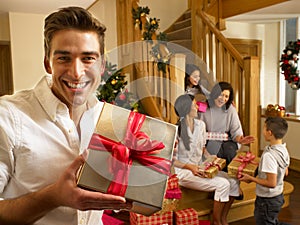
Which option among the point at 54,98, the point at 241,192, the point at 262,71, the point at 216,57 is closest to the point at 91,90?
the point at 54,98

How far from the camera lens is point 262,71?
217 inches

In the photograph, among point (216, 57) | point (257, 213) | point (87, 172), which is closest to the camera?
point (87, 172)

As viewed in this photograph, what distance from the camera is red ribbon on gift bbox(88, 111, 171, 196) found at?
65 centimetres

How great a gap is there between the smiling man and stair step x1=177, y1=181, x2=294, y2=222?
2281mm

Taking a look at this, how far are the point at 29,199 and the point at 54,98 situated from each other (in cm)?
24

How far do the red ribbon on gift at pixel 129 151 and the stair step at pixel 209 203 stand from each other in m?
2.32

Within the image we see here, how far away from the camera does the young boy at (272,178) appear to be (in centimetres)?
231

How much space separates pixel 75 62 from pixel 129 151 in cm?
23

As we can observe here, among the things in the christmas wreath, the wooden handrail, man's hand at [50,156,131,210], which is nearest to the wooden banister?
the wooden handrail

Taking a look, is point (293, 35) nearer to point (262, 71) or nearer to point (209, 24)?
point (262, 71)

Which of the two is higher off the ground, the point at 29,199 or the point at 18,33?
the point at 18,33

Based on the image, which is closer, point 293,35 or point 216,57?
point 216,57

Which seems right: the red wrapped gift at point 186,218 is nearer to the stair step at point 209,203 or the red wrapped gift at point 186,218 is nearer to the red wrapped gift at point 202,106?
the stair step at point 209,203

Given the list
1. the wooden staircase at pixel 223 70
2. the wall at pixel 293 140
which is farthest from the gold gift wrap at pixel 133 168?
the wall at pixel 293 140
